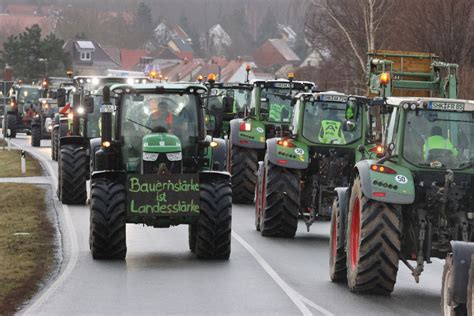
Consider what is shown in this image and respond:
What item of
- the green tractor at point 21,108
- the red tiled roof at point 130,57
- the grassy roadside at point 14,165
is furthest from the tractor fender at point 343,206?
the red tiled roof at point 130,57

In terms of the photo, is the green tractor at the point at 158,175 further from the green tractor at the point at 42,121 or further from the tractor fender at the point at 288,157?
the green tractor at the point at 42,121

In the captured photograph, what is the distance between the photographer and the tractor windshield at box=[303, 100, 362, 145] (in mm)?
25016

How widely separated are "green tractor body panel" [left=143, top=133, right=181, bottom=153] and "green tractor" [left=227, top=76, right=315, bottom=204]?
8915mm

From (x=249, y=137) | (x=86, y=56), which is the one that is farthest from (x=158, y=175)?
(x=86, y=56)

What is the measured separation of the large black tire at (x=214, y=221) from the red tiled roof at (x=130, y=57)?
531 ft

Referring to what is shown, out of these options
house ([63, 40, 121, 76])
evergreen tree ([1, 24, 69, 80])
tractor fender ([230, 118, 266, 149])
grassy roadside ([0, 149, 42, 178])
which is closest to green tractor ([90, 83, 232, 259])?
tractor fender ([230, 118, 266, 149])

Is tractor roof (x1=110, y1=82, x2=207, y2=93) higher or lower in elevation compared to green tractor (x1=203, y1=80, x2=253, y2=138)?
higher

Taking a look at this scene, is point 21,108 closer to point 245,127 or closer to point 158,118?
point 245,127

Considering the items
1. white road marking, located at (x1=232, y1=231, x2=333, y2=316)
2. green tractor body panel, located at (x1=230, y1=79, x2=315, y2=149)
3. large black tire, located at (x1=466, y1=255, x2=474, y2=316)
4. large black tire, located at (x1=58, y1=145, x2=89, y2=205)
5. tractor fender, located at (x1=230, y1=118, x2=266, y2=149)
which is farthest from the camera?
green tractor body panel, located at (x1=230, y1=79, x2=315, y2=149)

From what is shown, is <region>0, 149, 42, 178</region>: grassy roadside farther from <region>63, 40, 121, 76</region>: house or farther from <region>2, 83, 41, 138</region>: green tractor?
<region>63, 40, 121, 76</region>: house

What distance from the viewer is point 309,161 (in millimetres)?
24547

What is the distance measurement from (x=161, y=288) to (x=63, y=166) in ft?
43.4

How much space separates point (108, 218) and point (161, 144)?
64.3 inches

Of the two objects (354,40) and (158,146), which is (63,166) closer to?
(158,146)
